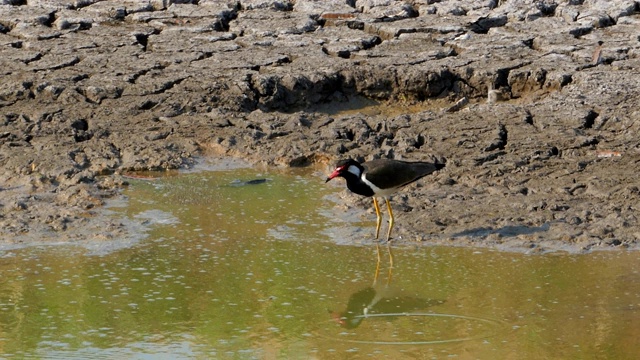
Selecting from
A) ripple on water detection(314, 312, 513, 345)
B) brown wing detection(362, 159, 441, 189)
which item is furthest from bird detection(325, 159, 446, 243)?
ripple on water detection(314, 312, 513, 345)

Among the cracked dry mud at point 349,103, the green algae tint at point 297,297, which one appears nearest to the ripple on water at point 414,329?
the green algae tint at point 297,297

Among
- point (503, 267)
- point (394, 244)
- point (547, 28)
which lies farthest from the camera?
point (547, 28)

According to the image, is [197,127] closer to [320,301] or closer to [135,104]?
[135,104]

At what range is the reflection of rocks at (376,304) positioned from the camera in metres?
5.57

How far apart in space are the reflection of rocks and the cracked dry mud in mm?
901

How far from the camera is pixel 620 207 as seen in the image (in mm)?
7145

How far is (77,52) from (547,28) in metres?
4.57

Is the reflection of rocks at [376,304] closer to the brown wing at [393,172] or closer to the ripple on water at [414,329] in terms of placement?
the ripple on water at [414,329]

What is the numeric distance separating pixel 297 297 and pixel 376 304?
0.42 m

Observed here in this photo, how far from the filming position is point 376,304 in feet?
19.0

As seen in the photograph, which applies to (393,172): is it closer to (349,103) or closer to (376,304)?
(376,304)

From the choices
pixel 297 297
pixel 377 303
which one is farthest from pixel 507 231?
pixel 297 297

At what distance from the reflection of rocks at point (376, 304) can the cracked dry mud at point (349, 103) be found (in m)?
0.90

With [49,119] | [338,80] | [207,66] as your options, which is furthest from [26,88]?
[338,80]
